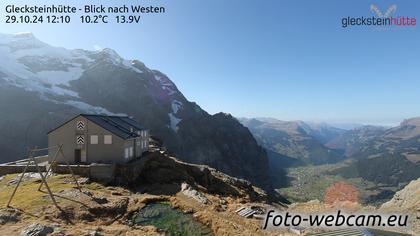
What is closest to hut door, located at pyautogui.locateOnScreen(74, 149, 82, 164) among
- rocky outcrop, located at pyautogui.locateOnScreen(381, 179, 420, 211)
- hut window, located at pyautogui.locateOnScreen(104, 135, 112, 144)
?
hut window, located at pyautogui.locateOnScreen(104, 135, 112, 144)

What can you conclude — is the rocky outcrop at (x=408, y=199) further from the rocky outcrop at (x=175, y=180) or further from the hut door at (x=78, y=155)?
the hut door at (x=78, y=155)

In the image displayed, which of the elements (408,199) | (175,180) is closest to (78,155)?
(175,180)

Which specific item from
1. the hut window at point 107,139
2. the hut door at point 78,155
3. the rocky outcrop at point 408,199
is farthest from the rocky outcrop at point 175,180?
the rocky outcrop at point 408,199

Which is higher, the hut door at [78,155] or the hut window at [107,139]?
the hut window at [107,139]

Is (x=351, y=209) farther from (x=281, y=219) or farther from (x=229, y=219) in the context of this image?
(x=229, y=219)

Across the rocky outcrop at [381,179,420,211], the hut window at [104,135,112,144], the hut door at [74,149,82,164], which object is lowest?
the rocky outcrop at [381,179,420,211]

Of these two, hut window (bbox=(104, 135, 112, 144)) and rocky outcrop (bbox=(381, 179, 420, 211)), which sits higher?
hut window (bbox=(104, 135, 112, 144))

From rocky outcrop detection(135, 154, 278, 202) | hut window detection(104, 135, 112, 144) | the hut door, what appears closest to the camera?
rocky outcrop detection(135, 154, 278, 202)

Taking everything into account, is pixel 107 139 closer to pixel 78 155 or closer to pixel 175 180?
pixel 78 155

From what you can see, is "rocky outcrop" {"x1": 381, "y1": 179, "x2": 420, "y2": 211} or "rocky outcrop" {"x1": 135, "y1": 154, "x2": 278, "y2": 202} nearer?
"rocky outcrop" {"x1": 381, "y1": 179, "x2": 420, "y2": 211}

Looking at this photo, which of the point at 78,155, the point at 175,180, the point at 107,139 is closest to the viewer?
the point at 107,139

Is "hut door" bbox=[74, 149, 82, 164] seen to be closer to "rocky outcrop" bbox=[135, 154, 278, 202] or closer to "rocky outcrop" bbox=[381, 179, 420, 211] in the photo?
"rocky outcrop" bbox=[135, 154, 278, 202]

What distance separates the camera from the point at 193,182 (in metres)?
55.3

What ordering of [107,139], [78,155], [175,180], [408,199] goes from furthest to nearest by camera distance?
[175,180]
[78,155]
[107,139]
[408,199]
